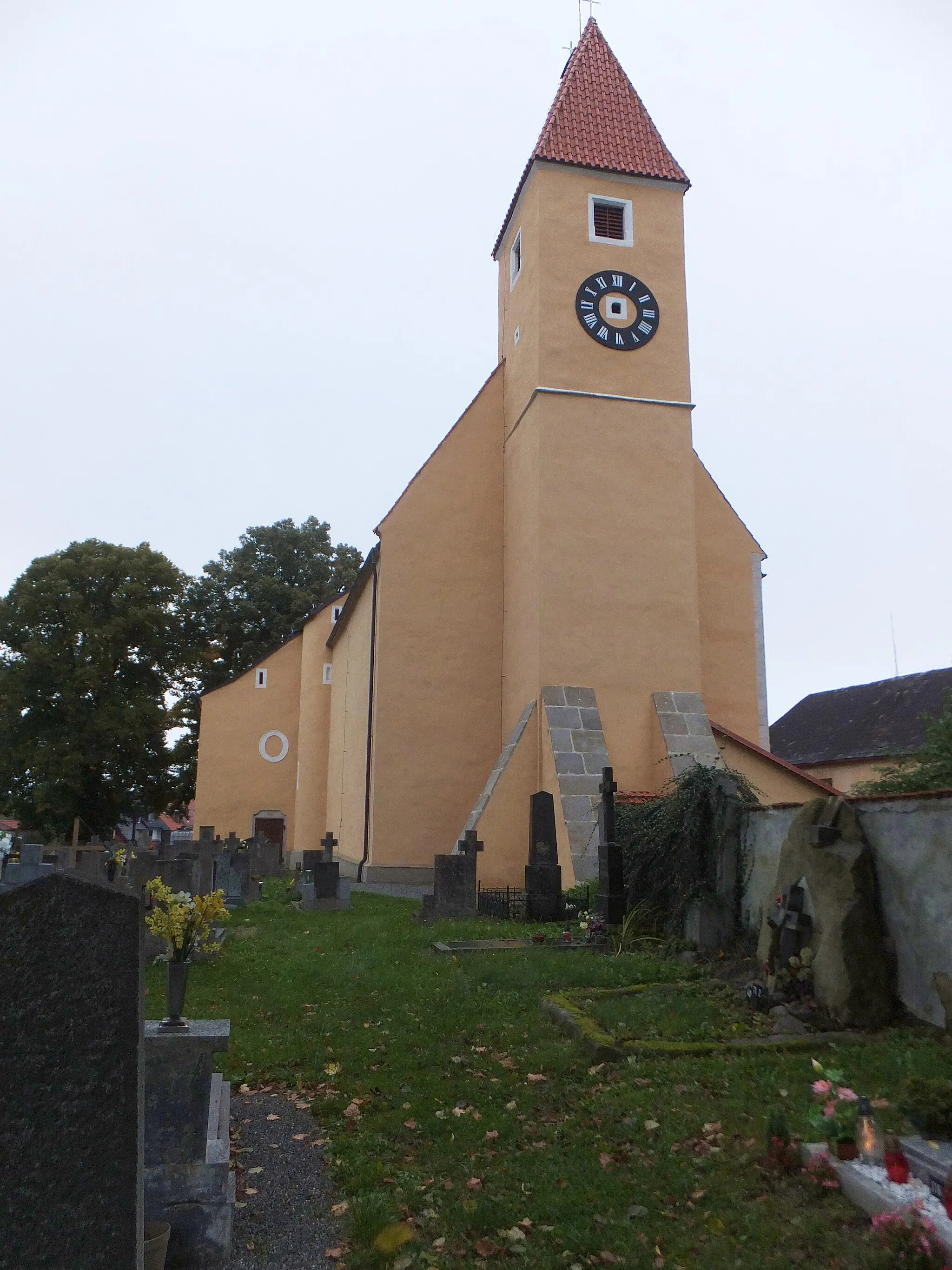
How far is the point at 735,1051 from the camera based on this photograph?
229 inches

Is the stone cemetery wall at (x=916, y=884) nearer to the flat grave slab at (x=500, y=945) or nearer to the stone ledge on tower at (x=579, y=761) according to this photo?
the flat grave slab at (x=500, y=945)

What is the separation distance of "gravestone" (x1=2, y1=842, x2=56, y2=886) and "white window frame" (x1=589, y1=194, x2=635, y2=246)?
51.1 ft

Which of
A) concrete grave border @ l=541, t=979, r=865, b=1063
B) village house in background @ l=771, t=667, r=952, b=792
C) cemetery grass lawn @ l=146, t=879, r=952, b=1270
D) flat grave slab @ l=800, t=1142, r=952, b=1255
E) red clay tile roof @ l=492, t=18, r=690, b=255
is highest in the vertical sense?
red clay tile roof @ l=492, t=18, r=690, b=255

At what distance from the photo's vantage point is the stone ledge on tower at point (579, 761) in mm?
15086

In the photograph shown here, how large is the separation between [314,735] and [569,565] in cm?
1434

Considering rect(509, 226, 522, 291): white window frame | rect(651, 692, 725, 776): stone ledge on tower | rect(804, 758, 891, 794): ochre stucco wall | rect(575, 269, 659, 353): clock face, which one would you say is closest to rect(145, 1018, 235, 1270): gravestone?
rect(651, 692, 725, 776): stone ledge on tower

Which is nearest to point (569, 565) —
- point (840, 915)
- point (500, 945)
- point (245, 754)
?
point (500, 945)

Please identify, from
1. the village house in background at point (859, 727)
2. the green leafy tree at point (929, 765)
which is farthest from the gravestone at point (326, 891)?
the village house in background at point (859, 727)

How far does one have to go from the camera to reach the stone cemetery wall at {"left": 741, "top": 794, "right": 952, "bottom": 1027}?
6.00 m

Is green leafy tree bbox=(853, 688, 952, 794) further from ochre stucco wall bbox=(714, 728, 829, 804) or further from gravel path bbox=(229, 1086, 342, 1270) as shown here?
gravel path bbox=(229, 1086, 342, 1270)

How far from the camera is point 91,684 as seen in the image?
32406 millimetres

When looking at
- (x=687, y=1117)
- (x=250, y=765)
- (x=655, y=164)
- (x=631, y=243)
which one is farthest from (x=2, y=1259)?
(x=250, y=765)

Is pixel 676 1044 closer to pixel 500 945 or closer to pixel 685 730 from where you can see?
pixel 500 945

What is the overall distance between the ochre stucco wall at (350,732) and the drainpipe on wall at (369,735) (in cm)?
24
